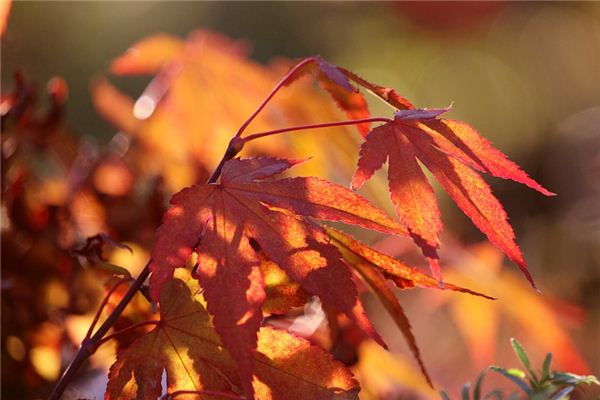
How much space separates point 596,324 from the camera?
2152 millimetres

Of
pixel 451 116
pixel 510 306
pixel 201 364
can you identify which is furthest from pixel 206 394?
pixel 451 116

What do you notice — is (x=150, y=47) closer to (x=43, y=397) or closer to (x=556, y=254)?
(x=43, y=397)

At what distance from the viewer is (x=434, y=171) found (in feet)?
1.84

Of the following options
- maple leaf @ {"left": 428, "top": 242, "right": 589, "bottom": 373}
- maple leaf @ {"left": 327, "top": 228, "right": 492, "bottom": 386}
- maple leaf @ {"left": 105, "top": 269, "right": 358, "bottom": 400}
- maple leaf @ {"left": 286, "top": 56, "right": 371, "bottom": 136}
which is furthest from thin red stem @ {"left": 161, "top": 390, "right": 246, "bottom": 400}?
maple leaf @ {"left": 428, "top": 242, "right": 589, "bottom": 373}

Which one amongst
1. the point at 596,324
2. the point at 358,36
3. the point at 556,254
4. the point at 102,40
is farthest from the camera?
the point at 358,36

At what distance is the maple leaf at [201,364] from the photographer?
52 centimetres

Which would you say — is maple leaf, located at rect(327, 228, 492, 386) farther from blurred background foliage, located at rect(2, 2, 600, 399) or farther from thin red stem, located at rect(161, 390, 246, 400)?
blurred background foliage, located at rect(2, 2, 600, 399)

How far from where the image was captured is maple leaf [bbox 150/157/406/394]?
488 millimetres

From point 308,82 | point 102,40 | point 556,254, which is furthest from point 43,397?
point 102,40

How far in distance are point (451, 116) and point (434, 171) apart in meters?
2.92

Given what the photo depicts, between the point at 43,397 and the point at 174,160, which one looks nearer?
the point at 43,397

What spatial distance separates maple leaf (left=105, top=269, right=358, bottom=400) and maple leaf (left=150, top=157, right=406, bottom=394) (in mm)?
44

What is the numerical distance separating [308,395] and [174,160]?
0.79 meters

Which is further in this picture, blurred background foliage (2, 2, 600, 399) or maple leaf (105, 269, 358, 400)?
blurred background foliage (2, 2, 600, 399)
